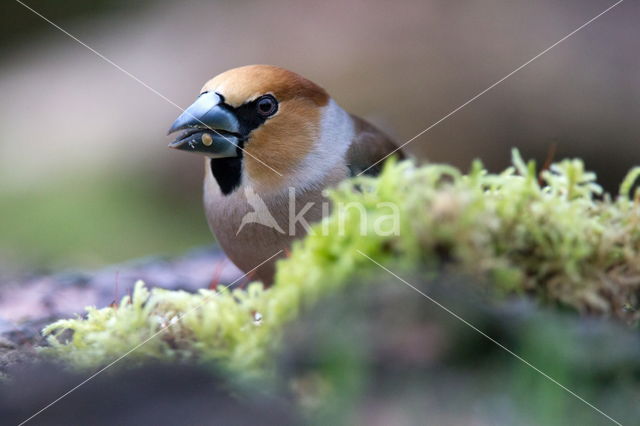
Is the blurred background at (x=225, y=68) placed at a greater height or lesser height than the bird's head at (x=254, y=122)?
greater

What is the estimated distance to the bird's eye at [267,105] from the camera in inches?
116

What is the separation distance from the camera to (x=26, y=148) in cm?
951

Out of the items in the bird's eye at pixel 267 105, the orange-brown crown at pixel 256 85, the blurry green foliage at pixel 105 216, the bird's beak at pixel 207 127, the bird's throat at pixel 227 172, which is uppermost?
the blurry green foliage at pixel 105 216

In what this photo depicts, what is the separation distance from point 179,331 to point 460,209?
719mm

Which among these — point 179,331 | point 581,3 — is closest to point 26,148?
point 581,3

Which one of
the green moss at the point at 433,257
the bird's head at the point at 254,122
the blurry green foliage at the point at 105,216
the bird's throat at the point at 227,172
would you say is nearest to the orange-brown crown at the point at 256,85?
the bird's head at the point at 254,122

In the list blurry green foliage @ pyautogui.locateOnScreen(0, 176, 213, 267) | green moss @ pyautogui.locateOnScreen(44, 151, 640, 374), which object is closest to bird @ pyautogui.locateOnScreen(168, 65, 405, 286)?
green moss @ pyautogui.locateOnScreen(44, 151, 640, 374)

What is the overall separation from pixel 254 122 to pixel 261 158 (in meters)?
0.16

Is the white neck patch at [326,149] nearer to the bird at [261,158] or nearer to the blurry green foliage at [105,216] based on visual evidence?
the bird at [261,158]

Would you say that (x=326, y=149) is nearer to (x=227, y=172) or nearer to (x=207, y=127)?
(x=227, y=172)

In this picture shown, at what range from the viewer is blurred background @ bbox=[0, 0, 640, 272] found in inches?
284

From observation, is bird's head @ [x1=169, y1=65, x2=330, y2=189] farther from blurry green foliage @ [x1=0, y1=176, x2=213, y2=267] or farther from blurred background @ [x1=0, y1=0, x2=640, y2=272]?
blurry green foliage @ [x1=0, y1=176, x2=213, y2=267]

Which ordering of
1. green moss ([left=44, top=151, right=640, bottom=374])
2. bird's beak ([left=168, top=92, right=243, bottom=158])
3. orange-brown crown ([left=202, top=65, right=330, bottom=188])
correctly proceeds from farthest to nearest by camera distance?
orange-brown crown ([left=202, top=65, right=330, bottom=188]), bird's beak ([left=168, top=92, right=243, bottom=158]), green moss ([left=44, top=151, right=640, bottom=374])

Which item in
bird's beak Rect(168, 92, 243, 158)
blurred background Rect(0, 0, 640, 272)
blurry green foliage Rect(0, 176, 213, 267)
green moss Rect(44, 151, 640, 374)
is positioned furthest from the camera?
blurry green foliage Rect(0, 176, 213, 267)
